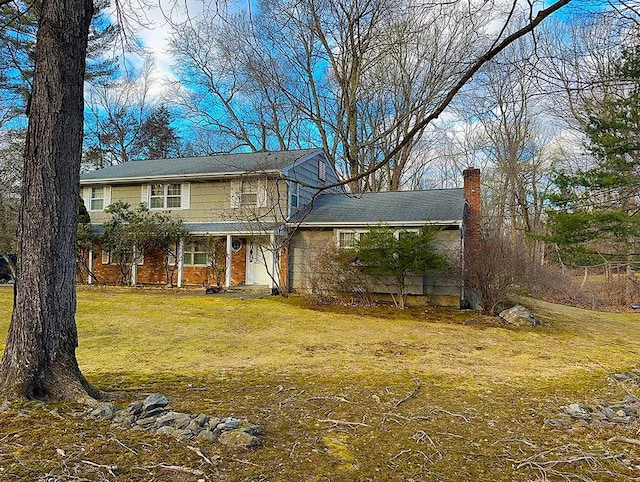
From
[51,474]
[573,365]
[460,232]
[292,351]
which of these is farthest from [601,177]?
[51,474]

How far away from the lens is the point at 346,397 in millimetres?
4484

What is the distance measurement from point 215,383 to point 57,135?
2973 mm

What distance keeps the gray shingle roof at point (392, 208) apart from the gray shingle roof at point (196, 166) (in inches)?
90.9

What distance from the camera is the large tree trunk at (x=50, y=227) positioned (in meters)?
3.69

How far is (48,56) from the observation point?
3.88 m

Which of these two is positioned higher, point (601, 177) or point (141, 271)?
point (601, 177)

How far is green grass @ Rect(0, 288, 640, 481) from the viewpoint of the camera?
2.78 meters

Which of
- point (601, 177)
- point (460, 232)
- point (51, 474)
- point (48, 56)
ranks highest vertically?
point (601, 177)

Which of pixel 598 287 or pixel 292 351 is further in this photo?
pixel 598 287

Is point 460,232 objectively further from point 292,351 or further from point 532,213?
point 532,213

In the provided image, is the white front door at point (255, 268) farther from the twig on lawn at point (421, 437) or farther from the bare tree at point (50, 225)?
the twig on lawn at point (421, 437)

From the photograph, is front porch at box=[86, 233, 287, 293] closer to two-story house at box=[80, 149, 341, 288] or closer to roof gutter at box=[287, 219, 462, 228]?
two-story house at box=[80, 149, 341, 288]

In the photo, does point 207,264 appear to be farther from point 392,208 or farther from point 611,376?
point 611,376

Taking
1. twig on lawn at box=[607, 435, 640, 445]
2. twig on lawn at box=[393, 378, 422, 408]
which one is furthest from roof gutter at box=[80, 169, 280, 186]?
twig on lawn at box=[607, 435, 640, 445]
